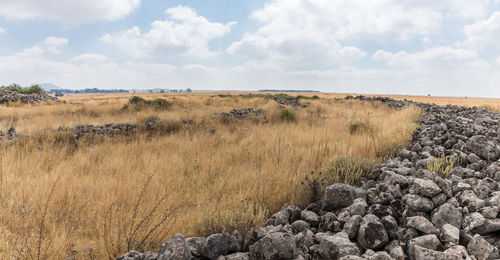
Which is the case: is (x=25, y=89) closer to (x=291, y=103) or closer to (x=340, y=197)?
(x=291, y=103)

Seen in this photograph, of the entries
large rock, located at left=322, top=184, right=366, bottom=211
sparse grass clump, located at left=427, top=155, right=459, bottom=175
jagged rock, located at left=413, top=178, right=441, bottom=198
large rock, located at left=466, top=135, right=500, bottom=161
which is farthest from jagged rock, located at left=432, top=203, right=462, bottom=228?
large rock, located at left=466, top=135, right=500, bottom=161

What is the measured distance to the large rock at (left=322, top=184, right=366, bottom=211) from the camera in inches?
116

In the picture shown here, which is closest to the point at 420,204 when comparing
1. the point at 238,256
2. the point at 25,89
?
the point at 238,256

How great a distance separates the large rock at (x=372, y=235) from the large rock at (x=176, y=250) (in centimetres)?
149

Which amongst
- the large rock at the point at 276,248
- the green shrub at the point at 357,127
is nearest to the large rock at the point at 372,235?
the large rock at the point at 276,248

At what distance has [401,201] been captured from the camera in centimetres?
272

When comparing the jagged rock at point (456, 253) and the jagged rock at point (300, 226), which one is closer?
the jagged rock at point (456, 253)

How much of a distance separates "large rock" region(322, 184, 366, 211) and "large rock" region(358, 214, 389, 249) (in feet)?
2.28

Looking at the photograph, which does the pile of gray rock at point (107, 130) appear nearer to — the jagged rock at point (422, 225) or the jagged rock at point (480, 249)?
the jagged rock at point (422, 225)

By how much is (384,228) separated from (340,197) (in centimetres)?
75

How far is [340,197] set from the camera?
298cm

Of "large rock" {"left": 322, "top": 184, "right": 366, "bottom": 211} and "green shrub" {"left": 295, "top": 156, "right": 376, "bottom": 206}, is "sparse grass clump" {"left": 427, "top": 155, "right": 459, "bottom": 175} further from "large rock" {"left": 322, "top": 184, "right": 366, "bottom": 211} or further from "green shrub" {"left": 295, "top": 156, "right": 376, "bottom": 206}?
"large rock" {"left": 322, "top": 184, "right": 366, "bottom": 211}

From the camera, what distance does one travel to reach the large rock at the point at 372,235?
2.14m

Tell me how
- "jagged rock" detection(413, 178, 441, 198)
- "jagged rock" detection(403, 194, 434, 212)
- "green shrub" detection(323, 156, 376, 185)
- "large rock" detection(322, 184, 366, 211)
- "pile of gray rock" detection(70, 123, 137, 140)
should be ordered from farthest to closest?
"pile of gray rock" detection(70, 123, 137, 140) < "green shrub" detection(323, 156, 376, 185) < "large rock" detection(322, 184, 366, 211) < "jagged rock" detection(413, 178, 441, 198) < "jagged rock" detection(403, 194, 434, 212)
